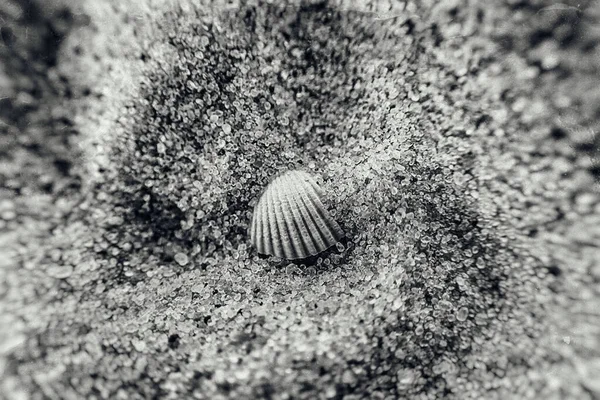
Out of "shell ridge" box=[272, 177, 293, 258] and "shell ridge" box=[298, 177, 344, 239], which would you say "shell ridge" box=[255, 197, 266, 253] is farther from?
"shell ridge" box=[298, 177, 344, 239]

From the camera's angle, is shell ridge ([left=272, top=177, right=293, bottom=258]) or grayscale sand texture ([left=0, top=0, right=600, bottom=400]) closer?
grayscale sand texture ([left=0, top=0, right=600, bottom=400])

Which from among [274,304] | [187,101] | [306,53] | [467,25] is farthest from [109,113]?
[467,25]

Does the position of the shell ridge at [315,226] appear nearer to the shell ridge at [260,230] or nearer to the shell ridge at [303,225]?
the shell ridge at [303,225]

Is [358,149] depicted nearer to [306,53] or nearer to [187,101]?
[306,53]

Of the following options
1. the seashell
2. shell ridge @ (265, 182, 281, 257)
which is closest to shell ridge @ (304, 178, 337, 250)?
the seashell

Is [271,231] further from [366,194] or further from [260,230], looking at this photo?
[366,194]

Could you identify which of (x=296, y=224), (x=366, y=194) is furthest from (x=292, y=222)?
(x=366, y=194)
